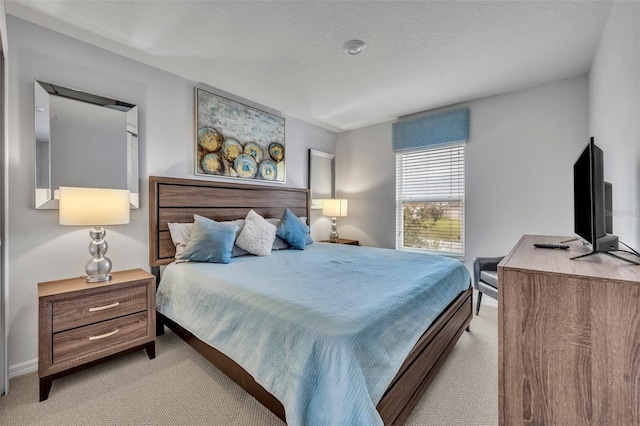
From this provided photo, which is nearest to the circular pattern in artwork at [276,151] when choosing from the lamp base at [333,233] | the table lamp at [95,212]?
the lamp base at [333,233]

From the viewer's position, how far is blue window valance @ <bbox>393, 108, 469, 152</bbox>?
3.52 m

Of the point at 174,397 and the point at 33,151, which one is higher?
the point at 33,151

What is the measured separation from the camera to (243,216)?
3.33m

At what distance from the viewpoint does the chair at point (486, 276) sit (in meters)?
2.66

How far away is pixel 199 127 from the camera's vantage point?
117 inches

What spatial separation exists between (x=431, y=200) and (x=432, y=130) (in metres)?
0.97

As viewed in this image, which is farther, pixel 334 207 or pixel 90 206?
pixel 334 207

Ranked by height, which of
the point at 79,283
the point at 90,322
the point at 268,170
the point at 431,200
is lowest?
the point at 90,322

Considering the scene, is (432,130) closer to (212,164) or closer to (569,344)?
(212,164)

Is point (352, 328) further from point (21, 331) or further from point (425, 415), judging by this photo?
point (21, 331)

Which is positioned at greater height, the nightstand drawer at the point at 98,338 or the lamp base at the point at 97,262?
the lamp base at the point at 97,262

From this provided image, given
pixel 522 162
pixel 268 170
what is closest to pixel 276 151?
pixel 268 170

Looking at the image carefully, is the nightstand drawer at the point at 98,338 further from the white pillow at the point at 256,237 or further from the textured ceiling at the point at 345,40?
the textured ceiling at the point at 345,40

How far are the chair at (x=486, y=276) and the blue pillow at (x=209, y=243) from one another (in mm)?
2520
